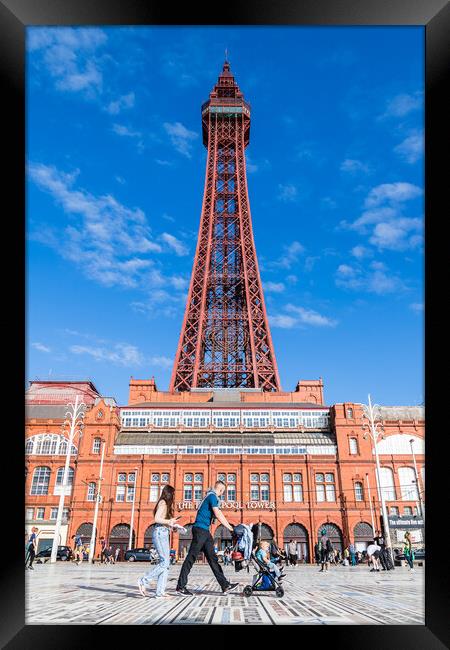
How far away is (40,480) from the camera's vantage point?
136 ft

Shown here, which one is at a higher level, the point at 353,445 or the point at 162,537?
the point at 353,445

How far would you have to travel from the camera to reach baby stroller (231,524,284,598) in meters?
6.98

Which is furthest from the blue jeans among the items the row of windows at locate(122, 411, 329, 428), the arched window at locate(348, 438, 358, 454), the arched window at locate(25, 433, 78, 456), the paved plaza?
the arched window at locate(25, 433, 78, 456)

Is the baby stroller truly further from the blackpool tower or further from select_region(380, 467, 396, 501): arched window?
the blackpool tower

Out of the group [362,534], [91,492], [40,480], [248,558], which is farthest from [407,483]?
[248,558]

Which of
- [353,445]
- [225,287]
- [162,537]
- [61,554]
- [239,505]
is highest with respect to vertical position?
[225,287]

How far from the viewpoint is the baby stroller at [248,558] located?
22.9 feet

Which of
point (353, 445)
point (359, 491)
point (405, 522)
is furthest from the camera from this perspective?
point (353, 445)

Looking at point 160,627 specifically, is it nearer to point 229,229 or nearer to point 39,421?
point 39,421

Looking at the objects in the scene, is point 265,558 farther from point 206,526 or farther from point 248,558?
point 206,526

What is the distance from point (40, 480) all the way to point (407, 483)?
31.2m

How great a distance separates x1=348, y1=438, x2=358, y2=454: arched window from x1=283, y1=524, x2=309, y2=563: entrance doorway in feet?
23.7
